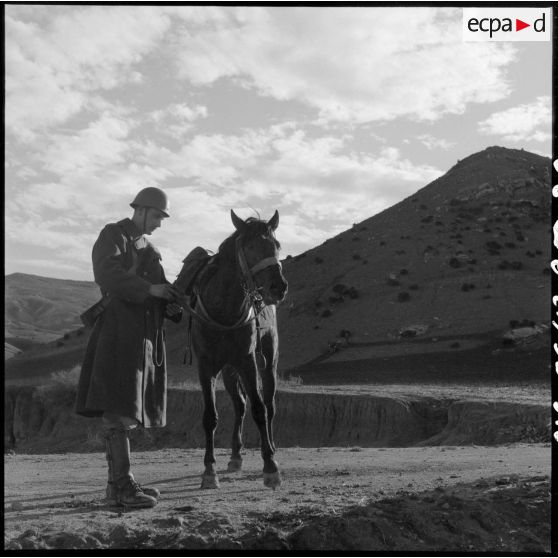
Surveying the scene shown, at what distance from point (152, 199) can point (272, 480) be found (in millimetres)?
3171

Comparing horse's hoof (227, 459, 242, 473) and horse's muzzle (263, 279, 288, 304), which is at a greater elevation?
horse's muzzle (263, 279, 288, 304)

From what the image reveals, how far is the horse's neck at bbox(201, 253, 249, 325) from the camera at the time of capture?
768cm

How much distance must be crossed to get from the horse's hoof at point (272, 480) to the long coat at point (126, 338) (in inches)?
62.7

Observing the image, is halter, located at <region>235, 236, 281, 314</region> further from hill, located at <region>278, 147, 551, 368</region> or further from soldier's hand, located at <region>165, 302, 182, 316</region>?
hill, located at <region>278, 147, 551, 368</region>

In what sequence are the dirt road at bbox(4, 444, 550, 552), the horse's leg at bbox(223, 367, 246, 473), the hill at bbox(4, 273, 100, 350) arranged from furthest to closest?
the hill at bbox(4, 273, 100, 350), the horse's leg at bbox(223, 367, 246, 473), the dirt road at bbox(4, 444, 550, 552)

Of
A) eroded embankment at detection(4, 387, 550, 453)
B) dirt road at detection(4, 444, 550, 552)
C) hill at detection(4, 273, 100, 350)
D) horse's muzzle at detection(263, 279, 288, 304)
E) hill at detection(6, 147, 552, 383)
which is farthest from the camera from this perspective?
hill at detection(4, 273, 100, 350)

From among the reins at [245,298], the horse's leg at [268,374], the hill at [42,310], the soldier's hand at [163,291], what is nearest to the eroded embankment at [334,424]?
the horse's leg at [268,374]

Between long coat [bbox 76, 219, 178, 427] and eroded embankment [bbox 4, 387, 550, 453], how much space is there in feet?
38.7

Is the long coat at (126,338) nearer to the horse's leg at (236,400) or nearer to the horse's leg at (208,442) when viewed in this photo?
the horse's leg at (208,442)

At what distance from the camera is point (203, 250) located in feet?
29.6

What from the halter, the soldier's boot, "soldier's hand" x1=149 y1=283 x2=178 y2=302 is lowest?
the soldier's boot

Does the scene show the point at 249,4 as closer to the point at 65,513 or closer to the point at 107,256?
the point at 107,256

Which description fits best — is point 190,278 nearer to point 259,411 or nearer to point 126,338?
point 259,411

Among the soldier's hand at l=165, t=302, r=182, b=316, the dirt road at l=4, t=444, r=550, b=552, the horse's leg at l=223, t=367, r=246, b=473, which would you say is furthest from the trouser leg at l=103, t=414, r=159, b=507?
the horse's leg at l=223, t=367, r=246, b=473
